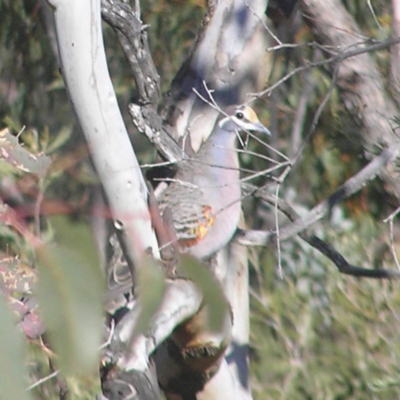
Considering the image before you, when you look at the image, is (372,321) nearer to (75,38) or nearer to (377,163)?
(377,163)

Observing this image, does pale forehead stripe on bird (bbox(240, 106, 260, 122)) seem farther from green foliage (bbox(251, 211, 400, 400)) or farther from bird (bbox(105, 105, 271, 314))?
green foliage (bbox(251, 211, 400, 400))

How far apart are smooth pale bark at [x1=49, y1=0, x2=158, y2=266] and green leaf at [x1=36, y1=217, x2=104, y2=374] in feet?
2.86

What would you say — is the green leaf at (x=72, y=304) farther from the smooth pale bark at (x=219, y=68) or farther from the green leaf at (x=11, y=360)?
the smooth pale bark at (x=219, y=68)

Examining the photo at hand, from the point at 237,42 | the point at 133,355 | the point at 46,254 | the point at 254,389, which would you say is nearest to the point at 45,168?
the point at 46,254

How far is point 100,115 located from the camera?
5.88ft

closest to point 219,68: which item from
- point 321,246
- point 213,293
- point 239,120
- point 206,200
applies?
point 239,120

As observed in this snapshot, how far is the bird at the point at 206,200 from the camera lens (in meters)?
2.53

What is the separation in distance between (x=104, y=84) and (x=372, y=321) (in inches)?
91.7

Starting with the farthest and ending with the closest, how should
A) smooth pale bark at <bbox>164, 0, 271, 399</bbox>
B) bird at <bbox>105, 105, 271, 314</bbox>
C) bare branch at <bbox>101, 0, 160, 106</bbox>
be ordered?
smooth pale bark at <bbox>164, 0, 271, 399</bbox> → bird at <bbox>105, 105, 271, 314</bbox> → bare branch at <bbox>101, 0, 160, 106</bbox>

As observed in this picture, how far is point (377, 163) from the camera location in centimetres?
206

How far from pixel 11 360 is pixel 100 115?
3.67 feet

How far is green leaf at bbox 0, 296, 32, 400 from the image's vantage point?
695 mm

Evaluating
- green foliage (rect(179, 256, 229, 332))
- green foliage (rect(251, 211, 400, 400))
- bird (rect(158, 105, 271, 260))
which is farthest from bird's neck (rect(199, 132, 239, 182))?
green foliage (rect(179, 256, 229, 332))

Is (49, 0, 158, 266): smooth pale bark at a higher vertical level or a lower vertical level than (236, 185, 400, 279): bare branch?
higher
